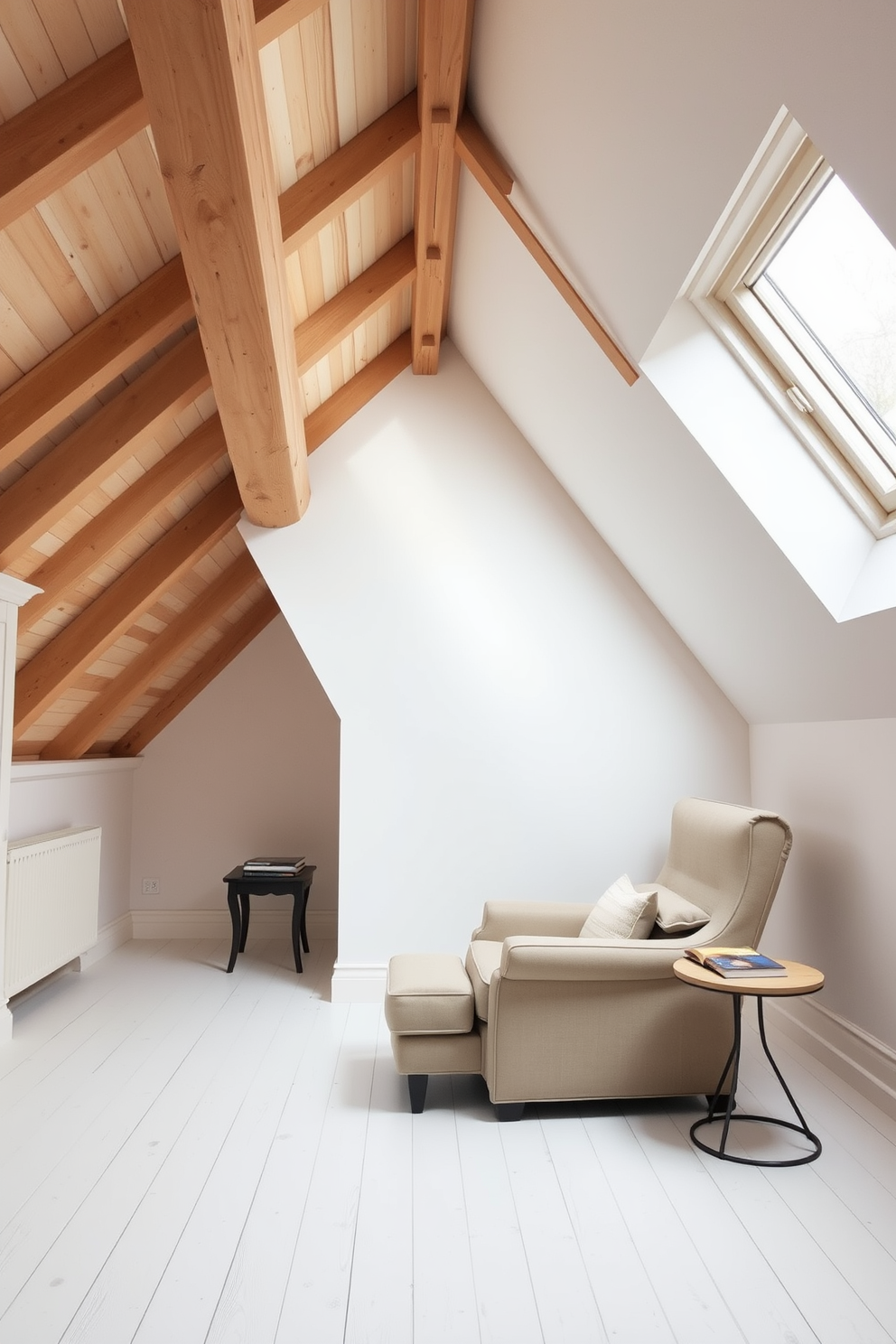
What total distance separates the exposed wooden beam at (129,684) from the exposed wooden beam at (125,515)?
124cm

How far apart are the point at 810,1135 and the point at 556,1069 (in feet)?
2.44

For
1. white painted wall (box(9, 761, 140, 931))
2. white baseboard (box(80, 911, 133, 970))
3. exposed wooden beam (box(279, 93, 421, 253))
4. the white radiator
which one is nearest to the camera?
exposed wooden beam (box(279, 93, 421, 253))

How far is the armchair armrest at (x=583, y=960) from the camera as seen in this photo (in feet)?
9.50

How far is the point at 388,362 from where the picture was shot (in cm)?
453

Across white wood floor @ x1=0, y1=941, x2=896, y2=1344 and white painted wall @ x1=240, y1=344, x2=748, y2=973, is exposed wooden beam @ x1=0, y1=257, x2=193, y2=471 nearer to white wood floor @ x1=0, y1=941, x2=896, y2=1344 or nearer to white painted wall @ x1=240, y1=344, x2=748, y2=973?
white painted wall @ x1=240, y1=344, x2=748, y2=973

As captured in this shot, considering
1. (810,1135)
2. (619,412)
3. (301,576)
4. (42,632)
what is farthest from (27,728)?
(810,1135)

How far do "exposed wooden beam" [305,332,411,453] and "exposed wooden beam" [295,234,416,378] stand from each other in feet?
2.49

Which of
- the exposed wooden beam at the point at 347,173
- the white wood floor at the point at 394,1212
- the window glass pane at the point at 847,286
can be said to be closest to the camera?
the white wood floor at the point at 394,1212

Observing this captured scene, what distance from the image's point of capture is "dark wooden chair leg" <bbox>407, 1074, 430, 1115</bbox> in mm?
2967

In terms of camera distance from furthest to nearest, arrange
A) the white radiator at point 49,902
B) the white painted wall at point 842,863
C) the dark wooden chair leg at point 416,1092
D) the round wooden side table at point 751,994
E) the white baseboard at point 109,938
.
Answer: the white baseboard at point 109,938 → the white radiator at point 49,902 → the white painted wall at point 842,863 → the dark wooden chair leg at point 416,1092 → the round wooden side table at point 751,994

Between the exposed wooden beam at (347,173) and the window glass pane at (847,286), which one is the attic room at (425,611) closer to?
the exposed wooden beam at (347,173)

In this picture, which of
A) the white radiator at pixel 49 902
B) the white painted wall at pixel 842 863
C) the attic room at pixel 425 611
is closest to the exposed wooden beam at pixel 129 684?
the attic room at pixel 425 611

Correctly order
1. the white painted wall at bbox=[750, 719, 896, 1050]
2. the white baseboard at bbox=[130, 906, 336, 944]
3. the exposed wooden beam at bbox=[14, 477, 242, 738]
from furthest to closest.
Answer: the white baseboard at bbox=[130, 906, 336, 944], the exposed wooden beam at bbox=[14, 477, 242, 738], the white painted wall at bbox=[750, 719, 896, 1050]

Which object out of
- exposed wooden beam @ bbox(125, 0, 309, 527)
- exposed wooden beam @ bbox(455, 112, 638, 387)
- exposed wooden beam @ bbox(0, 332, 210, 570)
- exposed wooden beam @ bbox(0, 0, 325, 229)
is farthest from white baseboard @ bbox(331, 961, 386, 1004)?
exposed wooden beam @ bbox(0, 0, 325, 229)
